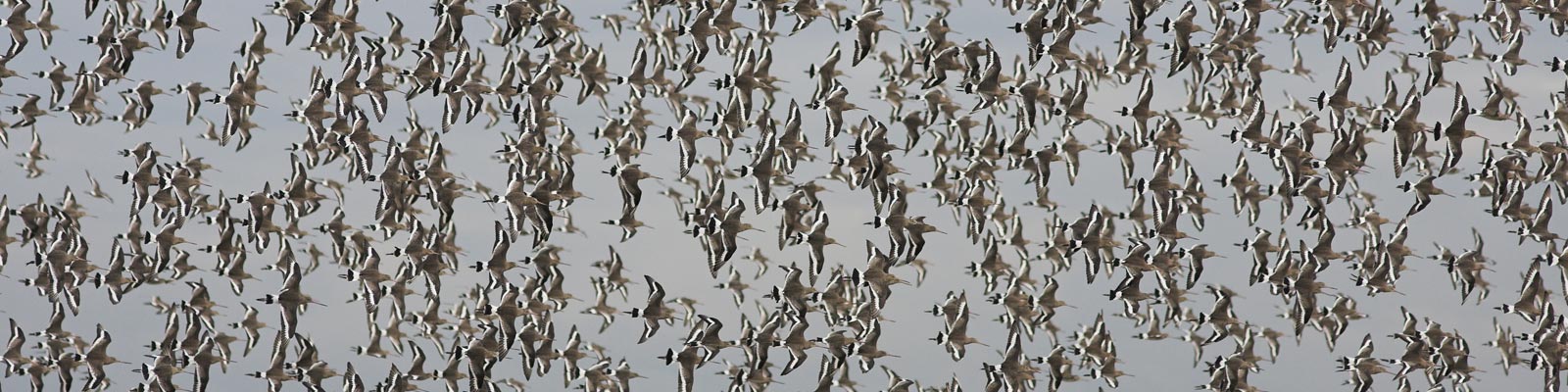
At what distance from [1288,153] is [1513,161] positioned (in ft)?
17.1

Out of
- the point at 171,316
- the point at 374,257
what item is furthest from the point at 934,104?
the point at 171,316

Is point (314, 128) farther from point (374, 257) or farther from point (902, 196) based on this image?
Result: point (902, 196)

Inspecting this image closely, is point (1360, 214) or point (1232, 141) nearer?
point (1232, 141)

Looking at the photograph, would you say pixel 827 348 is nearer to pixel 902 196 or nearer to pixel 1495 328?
pixel 902 196

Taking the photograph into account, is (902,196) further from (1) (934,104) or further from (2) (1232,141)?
(2) (1232,141)

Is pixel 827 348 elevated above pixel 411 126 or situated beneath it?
situated beneath

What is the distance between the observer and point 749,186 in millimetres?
39969

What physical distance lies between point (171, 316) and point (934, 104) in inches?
694

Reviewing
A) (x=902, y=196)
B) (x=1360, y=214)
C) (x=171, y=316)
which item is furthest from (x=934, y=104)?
(x=171, y=316)

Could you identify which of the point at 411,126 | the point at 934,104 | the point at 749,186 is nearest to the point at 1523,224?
the point at 934,104

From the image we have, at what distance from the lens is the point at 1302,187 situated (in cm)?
4047

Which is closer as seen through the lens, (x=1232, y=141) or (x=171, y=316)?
(x=1232, y=141)

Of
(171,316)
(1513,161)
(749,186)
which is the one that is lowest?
(171,316)

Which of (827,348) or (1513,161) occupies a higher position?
(1513,161)
